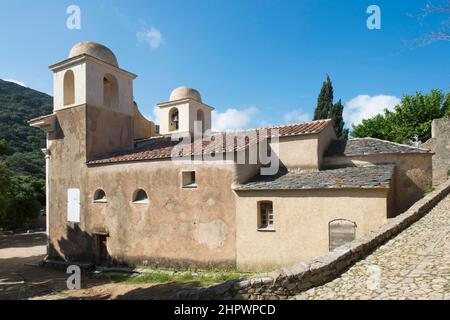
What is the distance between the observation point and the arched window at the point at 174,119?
22.4 meters

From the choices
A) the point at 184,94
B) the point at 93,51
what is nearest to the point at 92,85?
the point at 93,51

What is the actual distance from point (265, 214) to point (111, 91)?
12.6 metres

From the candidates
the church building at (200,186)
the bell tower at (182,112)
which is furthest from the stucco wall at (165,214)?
the bell tower at (182,112)

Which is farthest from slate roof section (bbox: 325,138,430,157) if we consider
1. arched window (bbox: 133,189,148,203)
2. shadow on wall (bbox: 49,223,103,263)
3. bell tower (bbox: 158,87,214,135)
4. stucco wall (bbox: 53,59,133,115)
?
shadow on wall (bbox: 49,223,103,263)

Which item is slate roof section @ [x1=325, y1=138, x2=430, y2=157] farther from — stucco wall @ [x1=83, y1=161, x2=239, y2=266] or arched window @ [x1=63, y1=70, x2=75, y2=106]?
arched window @ [x1=63, y1=70, x2=75, y2=106]

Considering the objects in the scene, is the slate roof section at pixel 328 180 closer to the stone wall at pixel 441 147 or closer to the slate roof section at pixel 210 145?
the slate roof section at pixel 210 145

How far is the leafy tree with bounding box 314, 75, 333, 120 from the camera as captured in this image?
104ft

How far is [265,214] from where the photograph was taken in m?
11.9

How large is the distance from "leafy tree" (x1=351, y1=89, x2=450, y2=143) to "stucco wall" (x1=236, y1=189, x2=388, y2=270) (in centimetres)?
2374

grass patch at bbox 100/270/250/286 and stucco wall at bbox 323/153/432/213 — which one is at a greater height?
stucco wall at bbox 323/153/432/213

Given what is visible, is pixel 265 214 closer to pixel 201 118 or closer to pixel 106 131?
pixel 106 131

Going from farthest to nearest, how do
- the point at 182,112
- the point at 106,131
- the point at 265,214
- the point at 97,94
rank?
the point at 182,112, the point at 106,131, the point at 97,94, the point at 265,214

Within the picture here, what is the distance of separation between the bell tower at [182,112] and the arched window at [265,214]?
431 inches

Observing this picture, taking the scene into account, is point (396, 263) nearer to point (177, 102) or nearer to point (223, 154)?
point (223, 154)
